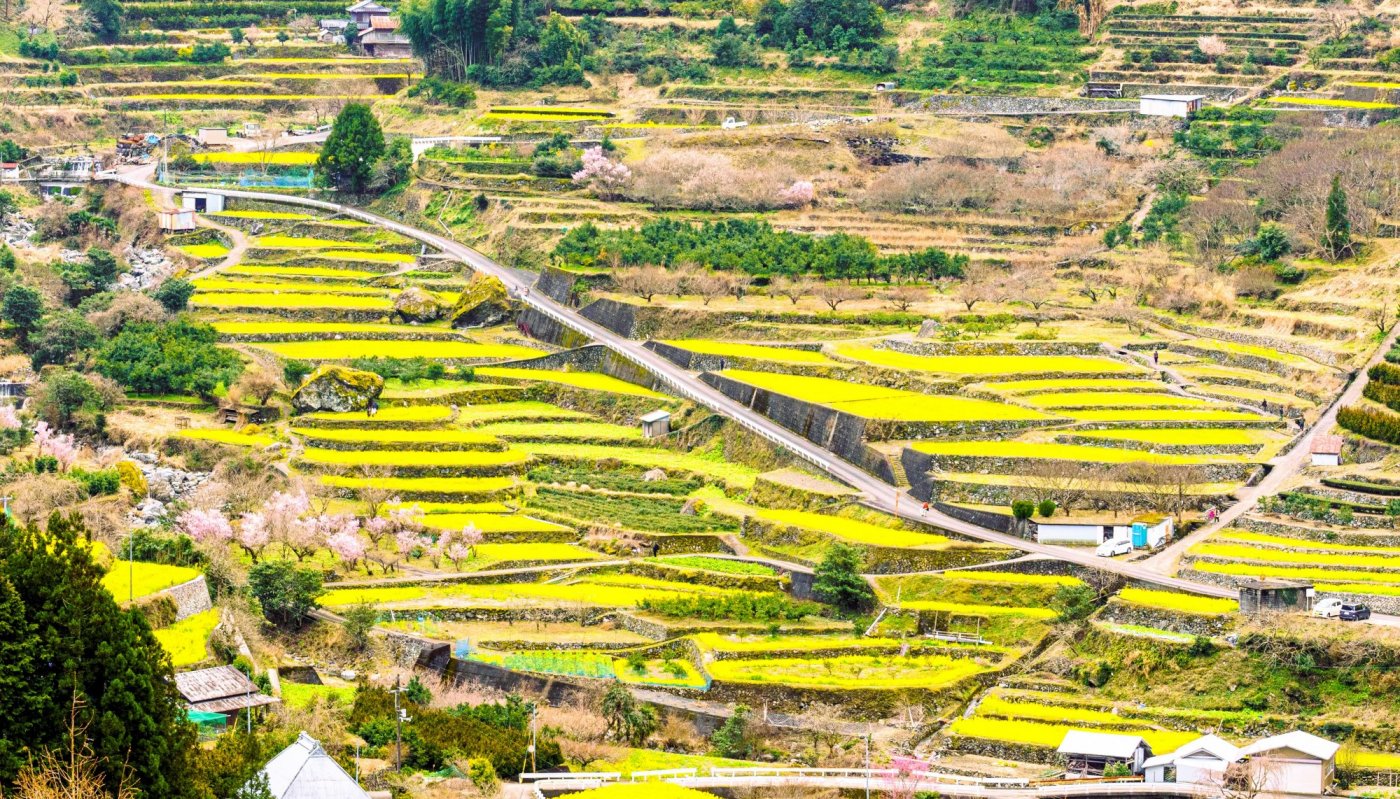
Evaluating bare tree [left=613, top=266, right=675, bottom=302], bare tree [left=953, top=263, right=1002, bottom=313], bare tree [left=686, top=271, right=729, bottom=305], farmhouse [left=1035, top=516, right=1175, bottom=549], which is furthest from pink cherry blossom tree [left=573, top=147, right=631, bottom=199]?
farmhouse [left=1035, top=516, right=1175, bottom=549]

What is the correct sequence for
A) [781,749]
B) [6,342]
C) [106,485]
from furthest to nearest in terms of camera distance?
[6,342] < [106,485] < [781,749]

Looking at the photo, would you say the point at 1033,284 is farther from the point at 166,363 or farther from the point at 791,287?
the point at 166,363

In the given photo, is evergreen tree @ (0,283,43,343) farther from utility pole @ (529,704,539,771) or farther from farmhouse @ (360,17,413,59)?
farmhouse @ (360,17,413,59)

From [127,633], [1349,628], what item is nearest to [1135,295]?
[1349,628]

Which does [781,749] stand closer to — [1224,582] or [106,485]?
[1224,582]

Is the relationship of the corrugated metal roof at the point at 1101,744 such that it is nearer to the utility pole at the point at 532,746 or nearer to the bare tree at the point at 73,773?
the utility pole at the point at 532,746

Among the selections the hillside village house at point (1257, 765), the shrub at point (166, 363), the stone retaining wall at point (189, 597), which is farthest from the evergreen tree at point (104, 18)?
the hillside village house at point (1257, 765)
